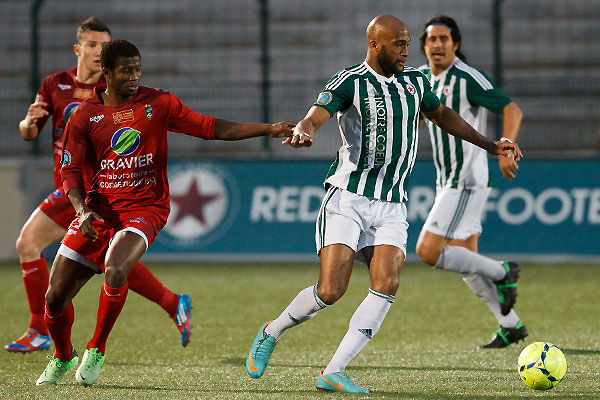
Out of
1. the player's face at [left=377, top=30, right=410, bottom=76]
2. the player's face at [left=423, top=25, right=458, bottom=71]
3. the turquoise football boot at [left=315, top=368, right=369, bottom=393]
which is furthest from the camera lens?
the player's face at [left=423, top=25, right=458, bottom=71]

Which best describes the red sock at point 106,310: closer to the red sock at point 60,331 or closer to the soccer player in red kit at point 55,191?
the red sock at point 60,331

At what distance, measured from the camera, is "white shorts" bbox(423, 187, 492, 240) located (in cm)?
660

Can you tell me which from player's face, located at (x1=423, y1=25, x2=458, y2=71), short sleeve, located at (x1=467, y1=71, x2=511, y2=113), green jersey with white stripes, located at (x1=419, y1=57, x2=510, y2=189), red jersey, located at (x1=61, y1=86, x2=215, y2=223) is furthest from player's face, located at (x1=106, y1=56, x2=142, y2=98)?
short sleeve, located at (x1=467, y1=71, x2=511, y2=113)

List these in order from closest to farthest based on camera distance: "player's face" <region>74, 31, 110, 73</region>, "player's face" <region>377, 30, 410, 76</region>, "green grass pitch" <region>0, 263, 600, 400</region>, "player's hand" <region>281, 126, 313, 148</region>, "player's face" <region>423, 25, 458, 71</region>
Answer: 1. "player's hand" <region>281, 126, 313, 148</region>
2. "player's face" <region>377, 30, 410, 76</region>
3. "green grass pitch" <region>0, 263, 600, 400</region>
4. "player's face" <region>74, 31, 110, 73</region>
5. "player's face" <region>423, 25, 458, 71</region>

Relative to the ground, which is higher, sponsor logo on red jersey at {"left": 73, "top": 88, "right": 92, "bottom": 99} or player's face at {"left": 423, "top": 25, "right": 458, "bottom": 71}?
player's face at {"left": 423, "top": 25, "right": 458, "bottom": 71}

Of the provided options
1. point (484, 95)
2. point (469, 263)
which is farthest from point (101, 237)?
point (484, 95)

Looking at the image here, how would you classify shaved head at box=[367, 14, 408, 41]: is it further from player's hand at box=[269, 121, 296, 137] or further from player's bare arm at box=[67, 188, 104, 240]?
player's bare arm at box=[67, 188, 104, 240]

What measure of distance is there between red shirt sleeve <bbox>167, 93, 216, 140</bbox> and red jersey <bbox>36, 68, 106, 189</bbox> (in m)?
1.30

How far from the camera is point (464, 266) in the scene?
6465 mm

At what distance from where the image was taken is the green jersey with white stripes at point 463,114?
21.4 ft

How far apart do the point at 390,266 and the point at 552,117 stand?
8239 mm

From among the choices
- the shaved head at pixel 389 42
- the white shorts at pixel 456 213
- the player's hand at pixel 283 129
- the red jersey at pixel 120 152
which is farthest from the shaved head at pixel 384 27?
the white shorts at pixel 456 213

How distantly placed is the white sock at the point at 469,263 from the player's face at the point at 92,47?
8.76 feet

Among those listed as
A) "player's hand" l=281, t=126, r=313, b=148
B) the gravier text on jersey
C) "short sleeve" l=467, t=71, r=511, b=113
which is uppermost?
"short sleeve" l=467, t=71, r=511, b=113
